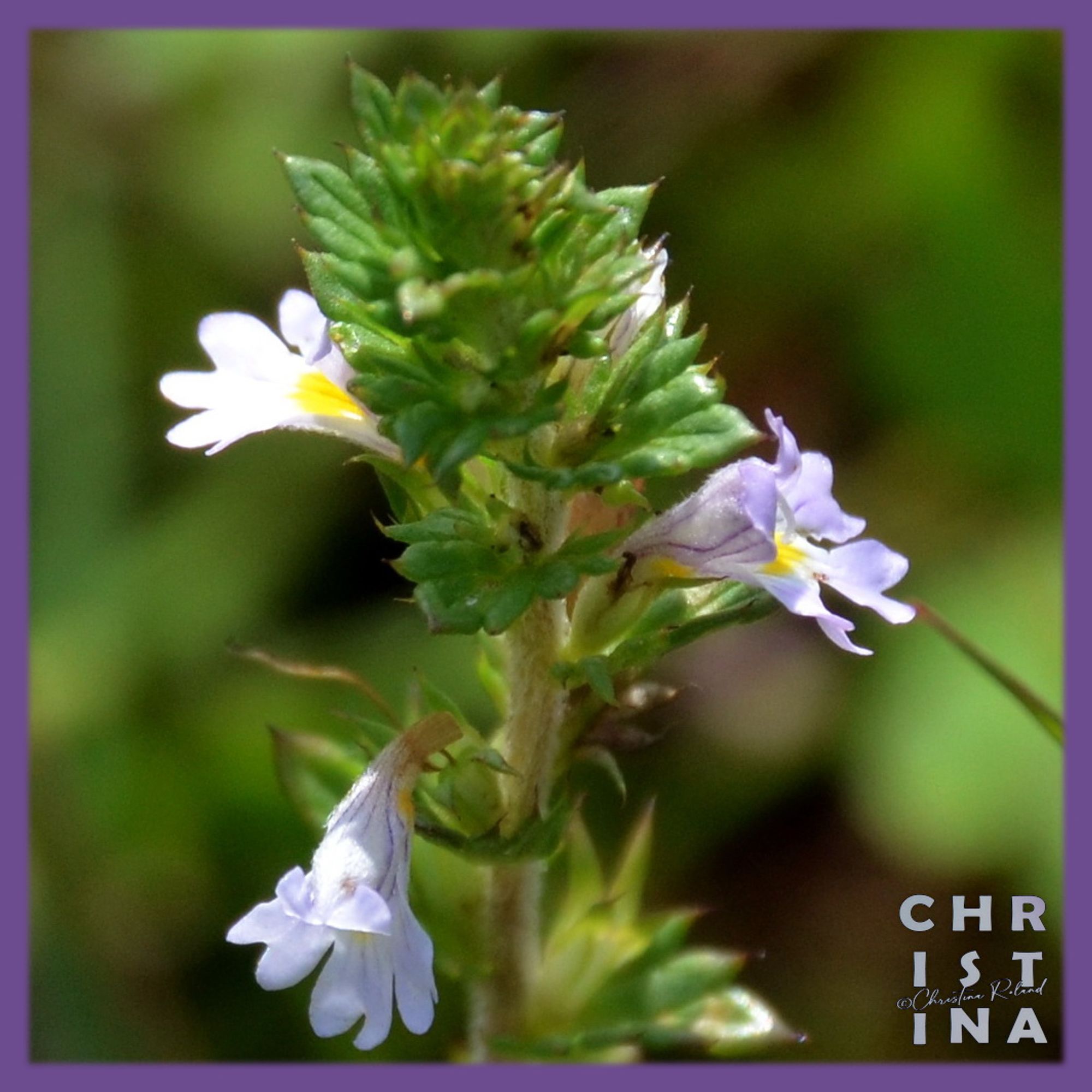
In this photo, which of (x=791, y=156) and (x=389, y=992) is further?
(x=791, y=156)

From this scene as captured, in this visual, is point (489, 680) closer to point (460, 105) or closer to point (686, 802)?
point (460, 105)

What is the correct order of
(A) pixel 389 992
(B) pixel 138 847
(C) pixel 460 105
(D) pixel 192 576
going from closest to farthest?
(C) pixel 460 105 < (A) pixel 389 992 < (B) pixel 138 847 < (D) pixel 192 576

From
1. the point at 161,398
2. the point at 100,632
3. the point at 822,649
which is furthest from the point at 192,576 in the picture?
the point at 822,649

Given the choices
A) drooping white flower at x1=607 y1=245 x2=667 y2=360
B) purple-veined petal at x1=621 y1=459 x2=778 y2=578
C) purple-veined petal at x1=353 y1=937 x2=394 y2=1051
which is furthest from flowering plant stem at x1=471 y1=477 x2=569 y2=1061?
purple-veined petal at x1=353 y1=937 x2=394 y2=1051

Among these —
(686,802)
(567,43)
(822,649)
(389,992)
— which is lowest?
(389,992)

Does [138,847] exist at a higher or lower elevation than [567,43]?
lower

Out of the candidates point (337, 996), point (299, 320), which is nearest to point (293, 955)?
point (337, 996)

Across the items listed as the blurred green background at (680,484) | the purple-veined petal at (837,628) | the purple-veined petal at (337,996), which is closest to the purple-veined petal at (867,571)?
the purple-veined petal at (837,628)
